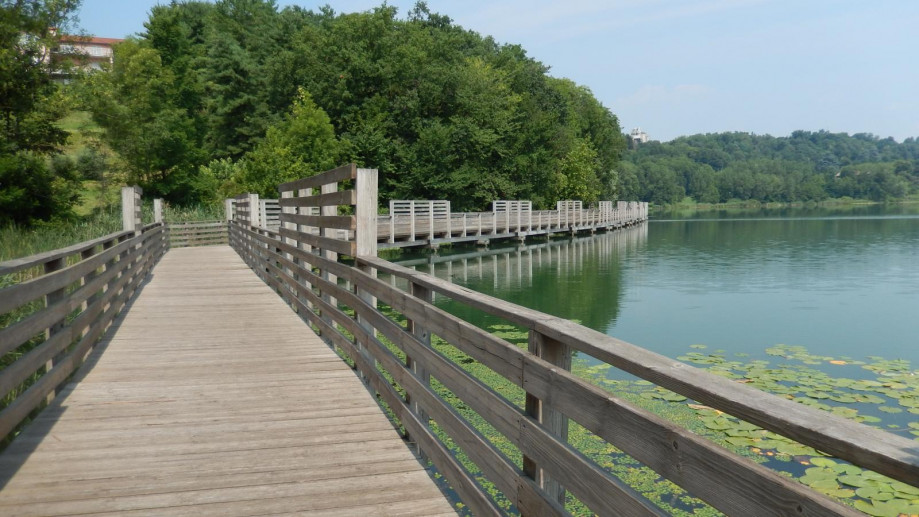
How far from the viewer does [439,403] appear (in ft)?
12.6

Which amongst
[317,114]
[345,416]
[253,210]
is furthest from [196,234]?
[345,416]

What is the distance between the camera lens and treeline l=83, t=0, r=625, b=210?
41.5 m

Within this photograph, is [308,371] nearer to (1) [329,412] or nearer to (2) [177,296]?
(1) [329,412]

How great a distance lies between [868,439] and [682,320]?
1471 centimetres

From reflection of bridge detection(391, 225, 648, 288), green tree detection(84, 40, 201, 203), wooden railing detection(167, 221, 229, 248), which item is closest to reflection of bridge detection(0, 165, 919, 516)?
reflection of bridge detection(391, 225, 648, 288)

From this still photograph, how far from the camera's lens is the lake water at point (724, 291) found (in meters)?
13.5

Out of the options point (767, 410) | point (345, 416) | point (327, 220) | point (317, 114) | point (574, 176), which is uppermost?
point (317, 114)

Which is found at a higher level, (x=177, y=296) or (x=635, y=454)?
(x=635, y=454)

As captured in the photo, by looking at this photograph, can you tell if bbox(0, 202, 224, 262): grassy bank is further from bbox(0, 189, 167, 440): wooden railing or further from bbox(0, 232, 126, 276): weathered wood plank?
bbox(0, 232, 126, 276): weathered wood plank

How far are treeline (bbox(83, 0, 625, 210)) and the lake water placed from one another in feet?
34.6

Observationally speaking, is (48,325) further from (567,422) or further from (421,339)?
(567,422)

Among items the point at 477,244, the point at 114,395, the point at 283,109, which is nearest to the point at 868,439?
the point at 114,395

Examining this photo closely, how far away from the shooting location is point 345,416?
16.4 feet

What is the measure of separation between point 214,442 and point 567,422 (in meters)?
2.69
